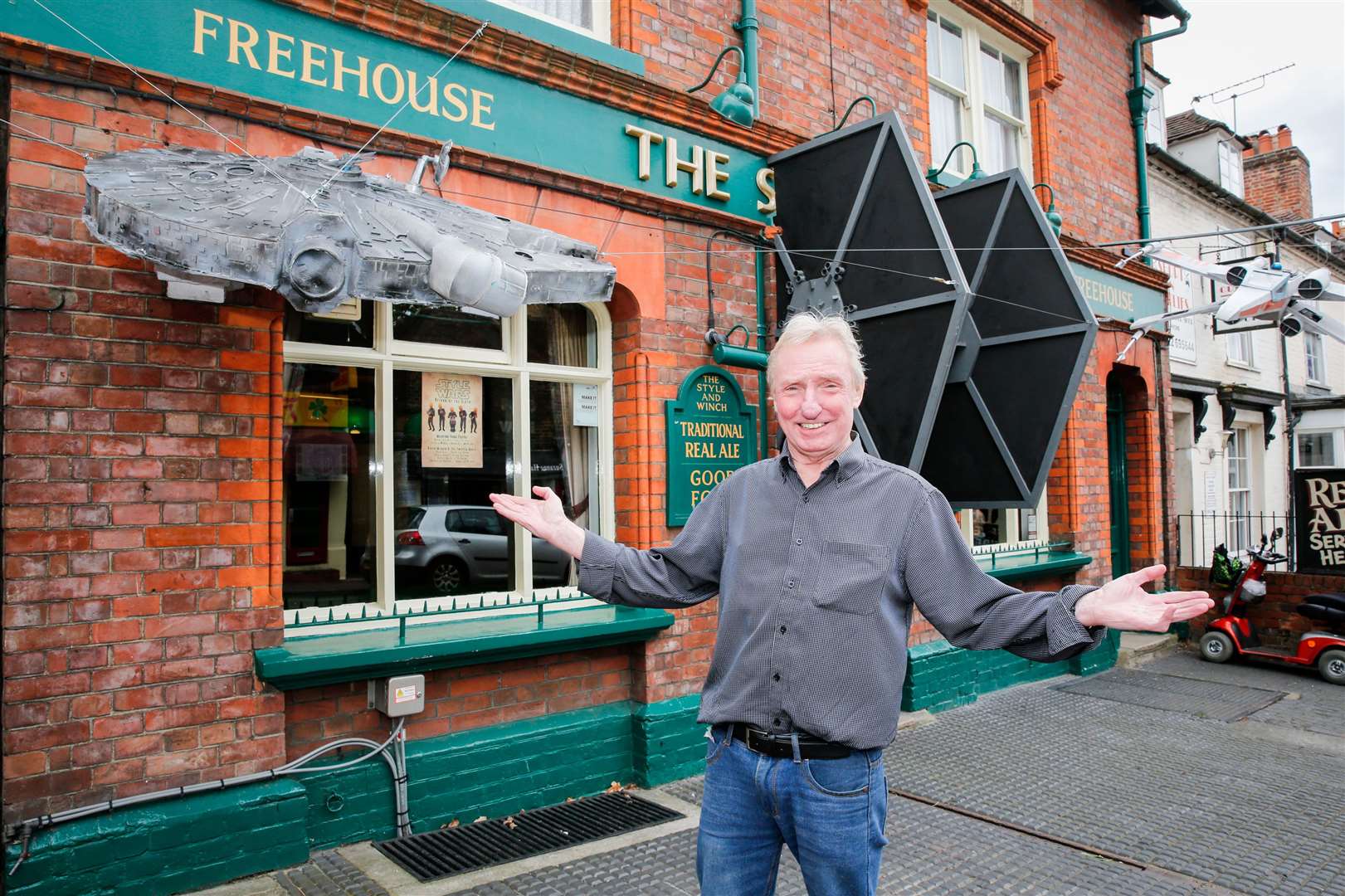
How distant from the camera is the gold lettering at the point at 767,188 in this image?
5.82m

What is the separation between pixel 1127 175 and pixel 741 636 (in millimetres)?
9976

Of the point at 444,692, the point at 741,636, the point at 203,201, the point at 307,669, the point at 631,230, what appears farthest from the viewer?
the point at 631,230

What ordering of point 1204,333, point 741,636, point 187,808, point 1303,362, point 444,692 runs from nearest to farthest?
1. point 741,636
2. point 187,808
3. point 444,692
4. point 1204,333
5. point 1303,362

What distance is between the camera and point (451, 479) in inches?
184

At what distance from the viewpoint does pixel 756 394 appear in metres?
5.75

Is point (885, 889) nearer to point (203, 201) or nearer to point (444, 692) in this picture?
point (444, 692)

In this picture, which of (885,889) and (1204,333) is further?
(1204,333)

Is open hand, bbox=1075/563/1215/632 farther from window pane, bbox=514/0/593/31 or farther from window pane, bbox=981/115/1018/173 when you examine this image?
window pane, bbox=981/115/1018/173

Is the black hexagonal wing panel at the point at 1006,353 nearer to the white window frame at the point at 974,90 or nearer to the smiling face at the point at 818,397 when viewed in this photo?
the white window frame at the point at 974,90

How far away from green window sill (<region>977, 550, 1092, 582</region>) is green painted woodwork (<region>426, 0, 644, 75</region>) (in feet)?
16.4

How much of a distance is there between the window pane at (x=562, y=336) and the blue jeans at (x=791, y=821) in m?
3.28

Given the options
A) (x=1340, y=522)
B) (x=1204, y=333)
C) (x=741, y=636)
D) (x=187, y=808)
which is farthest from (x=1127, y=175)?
(x=187, y=808)

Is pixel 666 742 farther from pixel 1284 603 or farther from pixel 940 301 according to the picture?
pixel 1284 603

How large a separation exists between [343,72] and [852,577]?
347 centimetres
